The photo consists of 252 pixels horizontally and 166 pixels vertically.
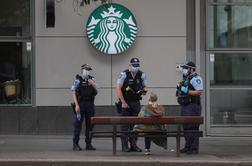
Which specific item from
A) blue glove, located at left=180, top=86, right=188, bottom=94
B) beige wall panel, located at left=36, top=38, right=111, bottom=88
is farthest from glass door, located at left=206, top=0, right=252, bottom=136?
blue glove, located at left=180, top=86, right=188, bottom=94

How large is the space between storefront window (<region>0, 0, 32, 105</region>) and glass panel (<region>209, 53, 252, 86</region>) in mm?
4717

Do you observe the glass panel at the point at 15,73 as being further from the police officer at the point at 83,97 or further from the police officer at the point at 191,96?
the police officer at the point at 191,96

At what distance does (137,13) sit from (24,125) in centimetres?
396

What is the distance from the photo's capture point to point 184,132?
1179 centimetres

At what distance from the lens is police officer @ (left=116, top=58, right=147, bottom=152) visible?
12273mm

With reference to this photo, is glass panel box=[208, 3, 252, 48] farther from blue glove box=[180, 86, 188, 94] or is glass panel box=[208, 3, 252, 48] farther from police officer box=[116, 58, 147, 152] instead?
police officer box=[116, 58, 147, 152]

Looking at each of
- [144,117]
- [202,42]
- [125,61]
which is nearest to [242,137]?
[202,42]

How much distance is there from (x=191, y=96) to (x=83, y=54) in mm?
3828

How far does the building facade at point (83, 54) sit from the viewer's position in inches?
587

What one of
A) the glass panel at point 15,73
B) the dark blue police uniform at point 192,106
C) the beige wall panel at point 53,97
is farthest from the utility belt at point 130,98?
the glass panel at point 15,73

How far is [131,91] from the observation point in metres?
12.3

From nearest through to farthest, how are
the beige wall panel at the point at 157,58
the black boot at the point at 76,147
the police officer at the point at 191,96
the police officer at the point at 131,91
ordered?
the police officer at the point at 191,96
the police officer at the point at 131,91
the black boot at the point at 76,147
the beige wall panel at the point at 157,58

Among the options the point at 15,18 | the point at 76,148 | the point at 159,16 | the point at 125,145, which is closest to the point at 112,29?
the point at 159,16

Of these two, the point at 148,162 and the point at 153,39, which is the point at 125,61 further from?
the point at 148,162
